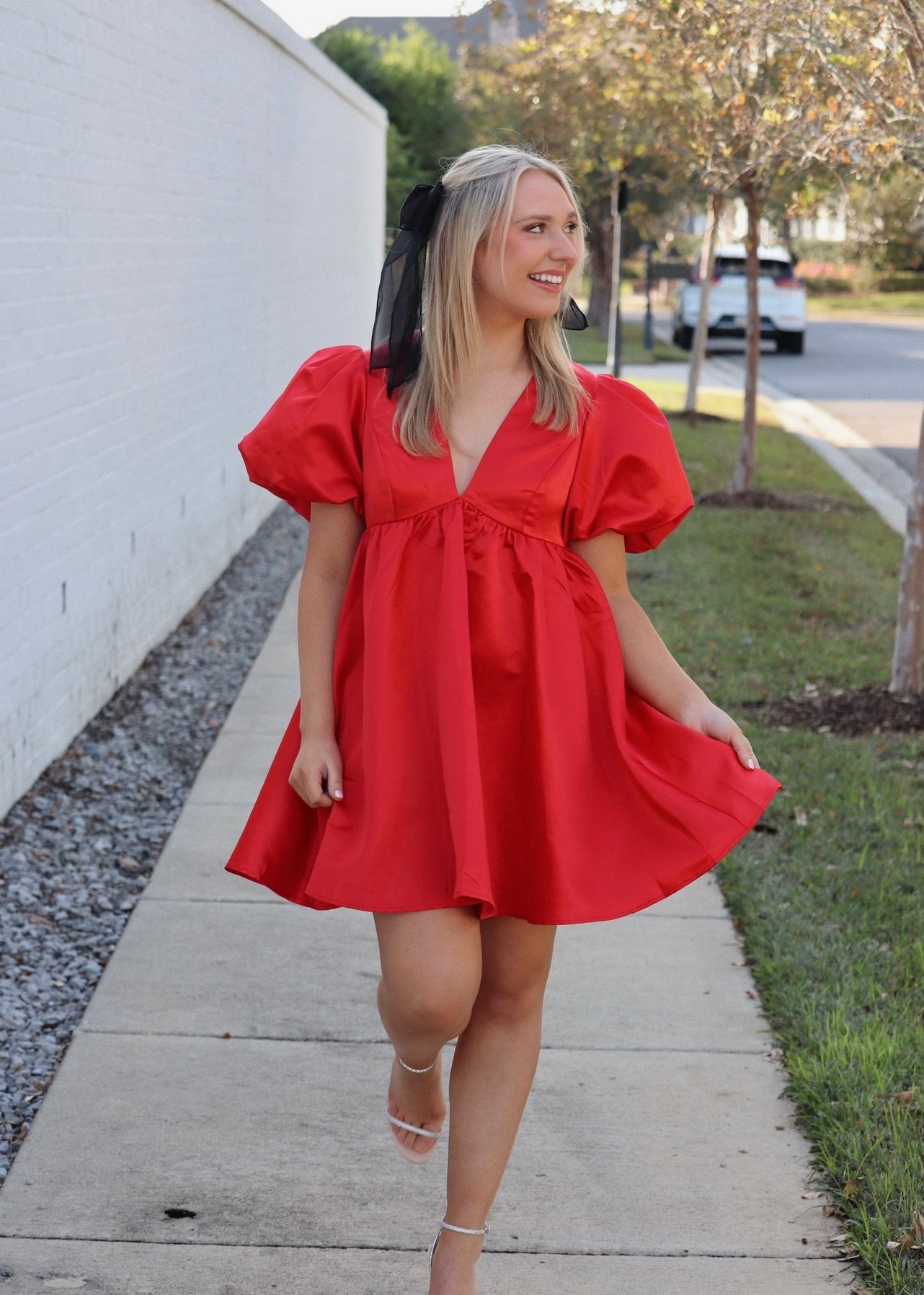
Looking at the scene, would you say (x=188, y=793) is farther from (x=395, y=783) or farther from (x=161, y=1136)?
(x=395, y=783)

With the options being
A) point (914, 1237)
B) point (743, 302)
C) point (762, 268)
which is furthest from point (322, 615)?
point (762, 268)

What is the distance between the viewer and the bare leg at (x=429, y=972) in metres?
2.33

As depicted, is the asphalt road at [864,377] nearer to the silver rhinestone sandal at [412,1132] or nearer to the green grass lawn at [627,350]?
the green grass lawn at [627,350]

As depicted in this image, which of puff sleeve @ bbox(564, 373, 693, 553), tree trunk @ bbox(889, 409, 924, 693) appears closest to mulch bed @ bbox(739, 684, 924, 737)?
tree trunk @ bbox(889, 409, 924, 693)

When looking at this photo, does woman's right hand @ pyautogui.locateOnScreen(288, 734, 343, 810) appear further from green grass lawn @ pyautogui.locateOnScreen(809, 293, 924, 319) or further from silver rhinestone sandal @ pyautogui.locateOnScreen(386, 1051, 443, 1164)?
green grass lawn @ pyautogui.locateOnScreen(809, 293, 924, 319)

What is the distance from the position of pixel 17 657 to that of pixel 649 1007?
2.28 meters

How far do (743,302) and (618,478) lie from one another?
1007 inches

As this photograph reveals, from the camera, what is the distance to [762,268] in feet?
92.0

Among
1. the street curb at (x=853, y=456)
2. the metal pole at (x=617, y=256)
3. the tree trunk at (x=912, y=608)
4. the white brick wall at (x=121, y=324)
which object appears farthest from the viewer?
the metal pole at (x=617, y=256)

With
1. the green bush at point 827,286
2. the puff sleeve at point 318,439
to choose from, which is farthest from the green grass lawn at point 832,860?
the green bush at point 827,286

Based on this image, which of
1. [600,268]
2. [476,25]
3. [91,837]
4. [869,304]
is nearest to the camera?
[91,837]

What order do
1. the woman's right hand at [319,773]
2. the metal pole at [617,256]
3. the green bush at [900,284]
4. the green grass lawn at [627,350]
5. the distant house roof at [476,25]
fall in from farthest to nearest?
the green bush at [900,284] < the green grass lawn at [627,350] < the metal pole at [617,256] < the distant house roof at [476,25] < the woman's right hand at [319,773]

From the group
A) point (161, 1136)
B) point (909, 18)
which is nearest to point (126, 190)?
point (909, 18)

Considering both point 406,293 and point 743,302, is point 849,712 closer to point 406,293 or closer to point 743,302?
point 406,293
